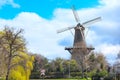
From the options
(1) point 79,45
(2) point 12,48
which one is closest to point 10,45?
(2) point 12,48

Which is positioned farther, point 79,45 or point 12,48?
point 79,45

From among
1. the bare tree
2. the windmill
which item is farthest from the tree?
the windmill

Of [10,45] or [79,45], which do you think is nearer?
[10,45]

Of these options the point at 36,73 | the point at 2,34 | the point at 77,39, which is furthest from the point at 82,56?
the point at 2,34

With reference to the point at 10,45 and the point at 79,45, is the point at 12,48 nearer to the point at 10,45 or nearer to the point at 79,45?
the point at 10,45

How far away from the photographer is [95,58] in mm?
133500

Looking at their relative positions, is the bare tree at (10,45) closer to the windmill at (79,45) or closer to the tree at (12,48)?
the tree at (12,48)

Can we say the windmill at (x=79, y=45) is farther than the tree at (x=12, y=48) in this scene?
Yes

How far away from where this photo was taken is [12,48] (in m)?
67.9

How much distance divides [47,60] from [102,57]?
71.3 feet

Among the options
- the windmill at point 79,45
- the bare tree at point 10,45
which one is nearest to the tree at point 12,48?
the bare tree at point 10,45

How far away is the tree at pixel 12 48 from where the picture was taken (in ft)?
223

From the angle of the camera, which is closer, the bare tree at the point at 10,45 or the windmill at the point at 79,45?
the bare tree at the point at 10,45

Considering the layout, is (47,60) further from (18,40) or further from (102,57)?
(18,40)
